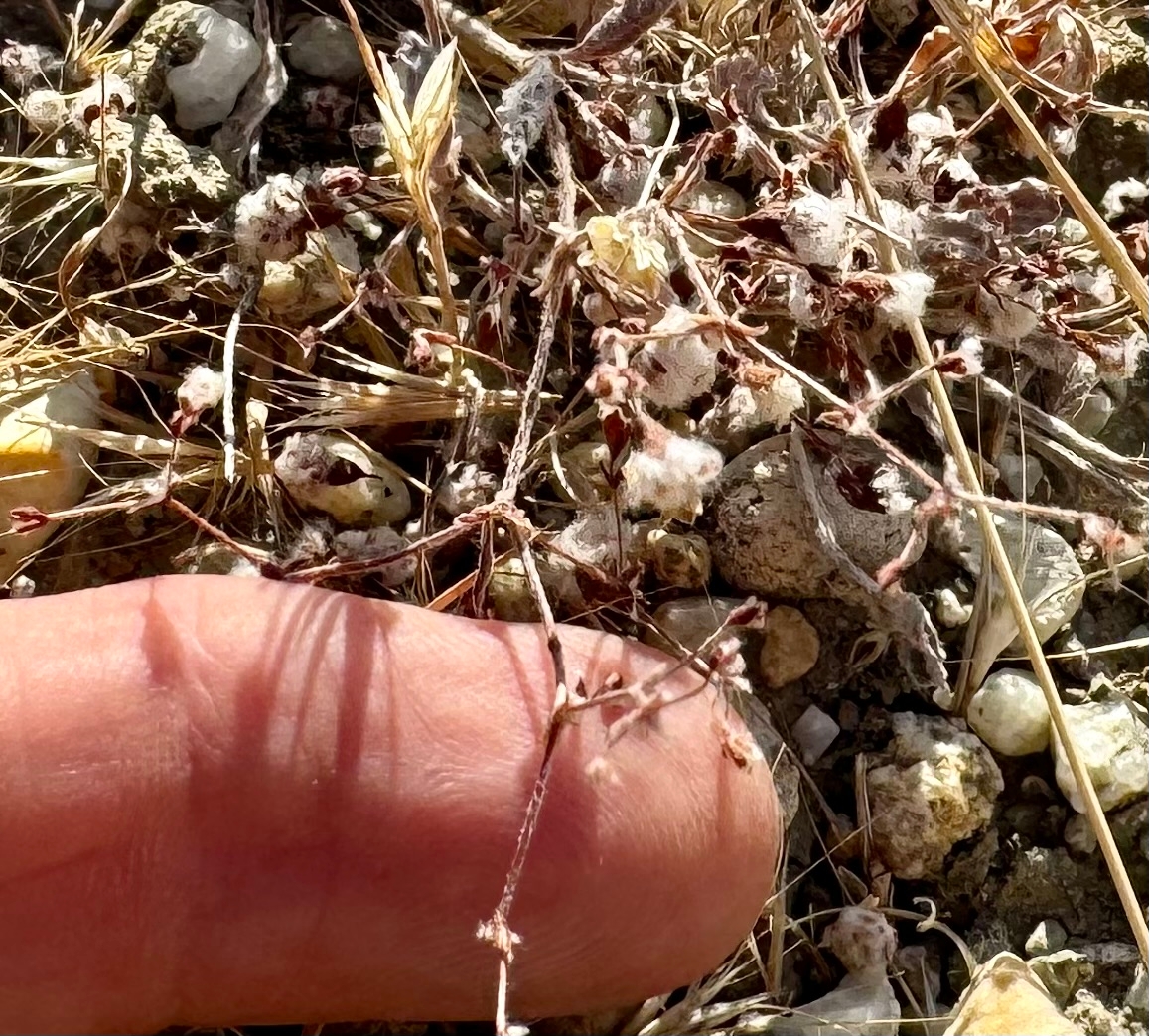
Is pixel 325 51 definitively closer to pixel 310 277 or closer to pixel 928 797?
pixel 310 277

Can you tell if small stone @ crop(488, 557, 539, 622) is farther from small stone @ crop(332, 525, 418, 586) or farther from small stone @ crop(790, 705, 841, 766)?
small stone @ crop(790, 705, 841, 766)

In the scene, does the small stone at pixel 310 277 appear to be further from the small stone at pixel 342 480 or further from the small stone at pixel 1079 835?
the small stone at pixel 1079 835

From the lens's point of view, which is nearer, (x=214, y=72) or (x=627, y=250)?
(x=627, y=250)

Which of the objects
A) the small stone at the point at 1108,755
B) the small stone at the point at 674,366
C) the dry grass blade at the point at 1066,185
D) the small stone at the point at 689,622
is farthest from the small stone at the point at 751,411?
the small stone at the point at 1108,755

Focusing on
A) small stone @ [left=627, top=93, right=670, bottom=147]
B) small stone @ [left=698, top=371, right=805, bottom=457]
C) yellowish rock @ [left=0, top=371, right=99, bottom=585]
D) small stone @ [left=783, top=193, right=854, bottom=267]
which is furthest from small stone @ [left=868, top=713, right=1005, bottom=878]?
yellowish rock @ [left=0, top=371, right=99, bottom=585]

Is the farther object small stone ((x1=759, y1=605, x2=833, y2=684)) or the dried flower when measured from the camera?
small stone ((x1=759, y1=605, x2=833, y2=684))

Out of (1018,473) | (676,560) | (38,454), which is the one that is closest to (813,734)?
(676,560)

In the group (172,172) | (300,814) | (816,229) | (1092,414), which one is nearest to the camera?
(300,814)
